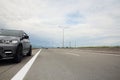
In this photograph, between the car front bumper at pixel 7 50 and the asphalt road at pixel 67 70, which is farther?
the car front bumper at pixel 7 50

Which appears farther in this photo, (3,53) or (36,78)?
(3,53)

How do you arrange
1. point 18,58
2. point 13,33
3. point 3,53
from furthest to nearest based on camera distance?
point 13,33 < point 18,58 < point 3,53

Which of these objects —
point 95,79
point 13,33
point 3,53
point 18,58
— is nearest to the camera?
point 95,79

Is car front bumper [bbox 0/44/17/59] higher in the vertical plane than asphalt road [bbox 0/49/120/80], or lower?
higher

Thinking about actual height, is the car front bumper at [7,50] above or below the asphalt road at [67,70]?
above

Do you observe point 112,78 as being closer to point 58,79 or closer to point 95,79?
point 95,79

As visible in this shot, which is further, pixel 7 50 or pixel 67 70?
pixel 7 50

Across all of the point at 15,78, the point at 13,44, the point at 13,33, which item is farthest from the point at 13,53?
the point at 15,78

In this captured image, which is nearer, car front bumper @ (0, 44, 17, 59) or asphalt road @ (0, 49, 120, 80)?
asphalt road @ (0, 49, 120, 80)

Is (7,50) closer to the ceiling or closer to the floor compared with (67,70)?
closer to the ceiling

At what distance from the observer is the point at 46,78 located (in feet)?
18.2

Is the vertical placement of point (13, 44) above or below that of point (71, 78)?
above

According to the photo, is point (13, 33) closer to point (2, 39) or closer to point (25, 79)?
point (2, 39)

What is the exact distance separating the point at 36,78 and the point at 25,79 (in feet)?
1.06
